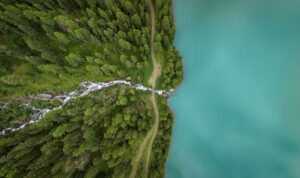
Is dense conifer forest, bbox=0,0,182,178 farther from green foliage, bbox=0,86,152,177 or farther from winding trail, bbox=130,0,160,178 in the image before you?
winding trail, bbox=130,0,160,178

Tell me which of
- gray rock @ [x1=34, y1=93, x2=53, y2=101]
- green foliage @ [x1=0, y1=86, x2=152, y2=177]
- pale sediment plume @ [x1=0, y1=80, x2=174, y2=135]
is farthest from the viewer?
gray rock @ [x1=34, y1=93, x2=53, y2=101]

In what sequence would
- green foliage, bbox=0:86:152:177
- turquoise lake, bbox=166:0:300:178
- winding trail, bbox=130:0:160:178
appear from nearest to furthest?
green foliage, bbox=0:86:152:177, winding trail, bbox=130:0:160:178, turquoise lake, bbox=166:0:300:178

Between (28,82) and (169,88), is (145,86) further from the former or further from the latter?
(28,82)

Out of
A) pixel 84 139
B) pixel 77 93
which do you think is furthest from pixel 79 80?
pixel 84 139

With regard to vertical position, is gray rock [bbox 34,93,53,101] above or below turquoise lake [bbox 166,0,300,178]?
below

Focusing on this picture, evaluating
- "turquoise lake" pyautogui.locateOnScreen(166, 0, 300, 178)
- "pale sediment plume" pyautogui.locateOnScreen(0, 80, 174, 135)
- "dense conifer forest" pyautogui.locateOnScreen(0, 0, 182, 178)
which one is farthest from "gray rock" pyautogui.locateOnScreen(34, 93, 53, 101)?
"turquoise lake" pyautogui.locateOnScreen(166, 0, 300, 178)

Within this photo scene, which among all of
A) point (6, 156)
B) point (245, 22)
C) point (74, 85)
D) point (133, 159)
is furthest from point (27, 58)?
point (245, 22)
